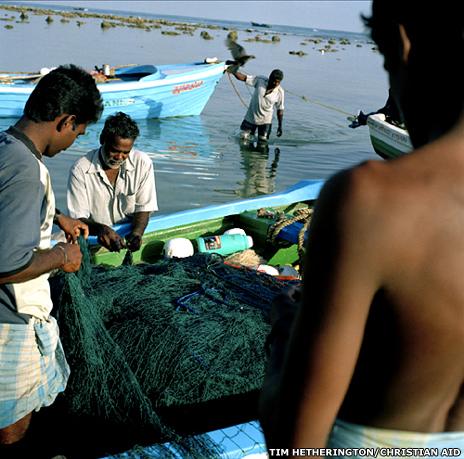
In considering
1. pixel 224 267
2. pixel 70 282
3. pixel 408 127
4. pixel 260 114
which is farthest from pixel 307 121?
pixel 408 127

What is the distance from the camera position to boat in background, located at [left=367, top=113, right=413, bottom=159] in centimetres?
1188

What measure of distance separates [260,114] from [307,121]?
19.0 feet

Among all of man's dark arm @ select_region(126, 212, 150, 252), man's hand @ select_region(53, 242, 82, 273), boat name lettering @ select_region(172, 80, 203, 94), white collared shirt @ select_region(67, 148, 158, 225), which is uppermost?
man's hand @ select_region(53, 242, 82, 273)

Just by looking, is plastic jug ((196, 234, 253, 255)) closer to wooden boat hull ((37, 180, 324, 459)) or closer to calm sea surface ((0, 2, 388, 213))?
wooden boat hull ((37, 180, 324, 459))

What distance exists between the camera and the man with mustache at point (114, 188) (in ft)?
15.6

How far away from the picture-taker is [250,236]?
18.3 ft

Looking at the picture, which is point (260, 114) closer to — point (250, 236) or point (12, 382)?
point (250, 236)

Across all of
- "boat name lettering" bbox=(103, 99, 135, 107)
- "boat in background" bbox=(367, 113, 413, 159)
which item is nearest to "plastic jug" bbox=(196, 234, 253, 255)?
"boat in background" bbox=(367, 113, 413, 159)

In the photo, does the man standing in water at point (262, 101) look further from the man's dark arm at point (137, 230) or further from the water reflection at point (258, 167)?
the man's dark arm at point (137, 230)

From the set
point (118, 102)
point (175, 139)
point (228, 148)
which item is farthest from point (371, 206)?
point (175, 139)

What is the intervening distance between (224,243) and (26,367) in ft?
9.00

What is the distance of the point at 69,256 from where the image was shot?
2.56 metres

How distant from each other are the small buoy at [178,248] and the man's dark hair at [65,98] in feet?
7.37

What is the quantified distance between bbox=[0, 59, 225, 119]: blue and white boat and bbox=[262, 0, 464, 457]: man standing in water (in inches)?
500
